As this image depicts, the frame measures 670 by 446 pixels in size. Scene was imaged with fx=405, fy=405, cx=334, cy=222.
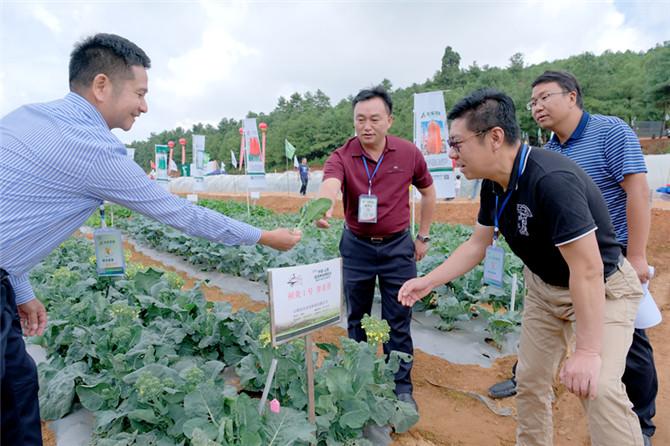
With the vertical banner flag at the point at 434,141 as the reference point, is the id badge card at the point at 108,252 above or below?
below

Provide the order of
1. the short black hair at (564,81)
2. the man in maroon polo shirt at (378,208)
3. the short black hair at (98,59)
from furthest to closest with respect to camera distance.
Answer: the man in maroon polo shirt at (378,208) → the short black hair at (564,81) → the short black hair at (98,59)

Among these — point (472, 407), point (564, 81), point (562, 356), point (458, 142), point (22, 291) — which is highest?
point (564, 81)

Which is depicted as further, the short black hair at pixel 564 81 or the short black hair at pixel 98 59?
the short black hair at pixel 564 81

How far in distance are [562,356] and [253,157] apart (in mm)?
9599

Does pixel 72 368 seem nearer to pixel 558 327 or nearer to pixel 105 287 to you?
pixel 105 287

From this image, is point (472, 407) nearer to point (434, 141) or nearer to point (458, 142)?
point (458, 142)

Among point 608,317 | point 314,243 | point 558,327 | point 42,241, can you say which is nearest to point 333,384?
point 558,327

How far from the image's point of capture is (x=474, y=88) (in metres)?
26.2

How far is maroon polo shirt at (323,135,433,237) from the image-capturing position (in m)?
2.61

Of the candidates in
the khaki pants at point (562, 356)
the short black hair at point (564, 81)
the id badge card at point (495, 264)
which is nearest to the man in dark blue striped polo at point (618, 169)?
the short black hair at point (564, 81)

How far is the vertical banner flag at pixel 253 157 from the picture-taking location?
1028 cm

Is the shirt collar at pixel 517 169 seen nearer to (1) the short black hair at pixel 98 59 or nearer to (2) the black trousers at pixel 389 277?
(2) the black trousers at pixel 389 277

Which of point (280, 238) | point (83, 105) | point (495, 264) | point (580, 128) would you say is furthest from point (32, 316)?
point (580, 128)

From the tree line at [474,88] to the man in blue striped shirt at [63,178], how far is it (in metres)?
13.5
